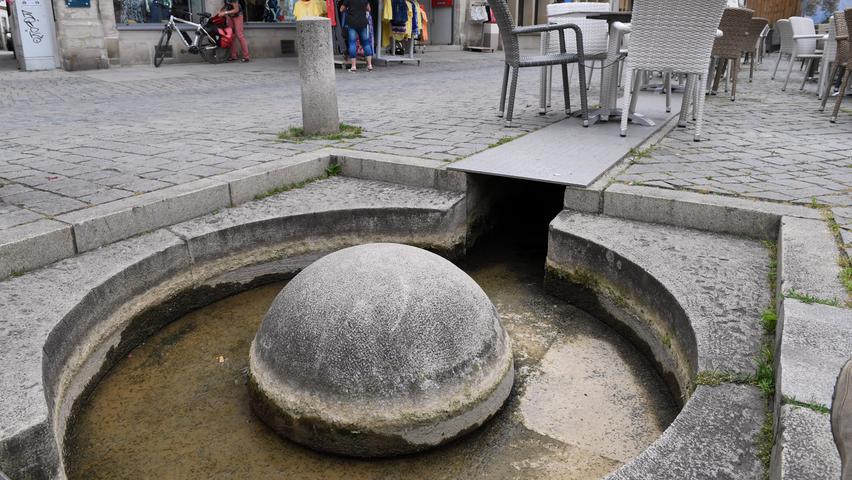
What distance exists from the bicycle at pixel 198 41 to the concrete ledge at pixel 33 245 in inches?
444

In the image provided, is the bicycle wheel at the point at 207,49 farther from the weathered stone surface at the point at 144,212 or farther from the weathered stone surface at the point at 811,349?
the weathered stone surface at the point at 811,349

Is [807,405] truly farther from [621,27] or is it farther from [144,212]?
[621,27]

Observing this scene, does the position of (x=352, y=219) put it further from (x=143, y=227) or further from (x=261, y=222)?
(x=143, y=227)

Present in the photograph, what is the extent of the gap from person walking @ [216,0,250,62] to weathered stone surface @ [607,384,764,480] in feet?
47.2

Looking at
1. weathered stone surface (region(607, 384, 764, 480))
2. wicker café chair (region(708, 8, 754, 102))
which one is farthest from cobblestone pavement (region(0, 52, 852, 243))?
weathered stone surface (region(607, 384, 764, 480))

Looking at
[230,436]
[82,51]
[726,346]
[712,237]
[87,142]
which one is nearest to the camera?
[726,346]

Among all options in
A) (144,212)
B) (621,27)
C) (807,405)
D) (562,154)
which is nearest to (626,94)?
(621,27)

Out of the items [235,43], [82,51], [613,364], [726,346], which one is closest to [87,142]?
[613,364]

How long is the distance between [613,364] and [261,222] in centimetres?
230

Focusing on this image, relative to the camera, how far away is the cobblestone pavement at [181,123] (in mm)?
4461

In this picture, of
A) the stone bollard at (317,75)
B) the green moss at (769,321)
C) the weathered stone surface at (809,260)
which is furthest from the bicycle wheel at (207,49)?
the green moss at (769,321)

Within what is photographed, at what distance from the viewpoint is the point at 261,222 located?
416 cm

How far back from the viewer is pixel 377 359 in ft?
8.40

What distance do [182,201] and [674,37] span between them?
14.1 feet
